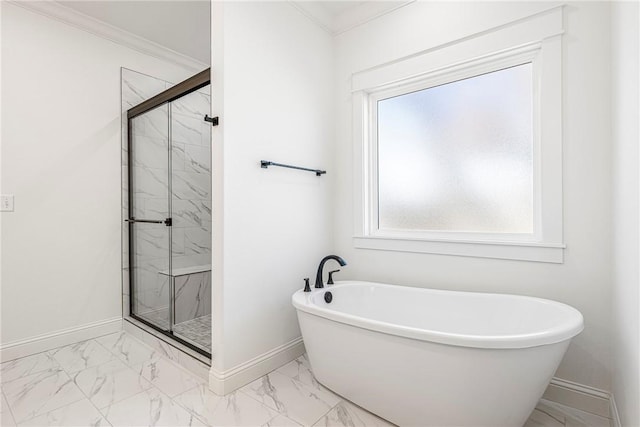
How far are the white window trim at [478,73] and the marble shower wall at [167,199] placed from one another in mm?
1206

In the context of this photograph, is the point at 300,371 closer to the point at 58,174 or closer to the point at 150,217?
the point at 150,217

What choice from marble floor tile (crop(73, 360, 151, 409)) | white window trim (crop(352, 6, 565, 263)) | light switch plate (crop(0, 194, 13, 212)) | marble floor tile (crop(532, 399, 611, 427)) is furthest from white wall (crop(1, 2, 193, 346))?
marble floor tile (crop(532, 399, 611, 427))

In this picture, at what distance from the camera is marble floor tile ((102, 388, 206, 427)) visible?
1.55 metres

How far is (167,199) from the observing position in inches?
99.4

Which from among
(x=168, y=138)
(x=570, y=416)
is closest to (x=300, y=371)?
(x=570, y=416)

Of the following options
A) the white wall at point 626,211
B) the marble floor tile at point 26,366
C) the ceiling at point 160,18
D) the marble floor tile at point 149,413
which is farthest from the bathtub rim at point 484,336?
the ceiling at point 160,18

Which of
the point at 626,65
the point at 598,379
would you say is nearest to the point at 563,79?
the point at 626,65

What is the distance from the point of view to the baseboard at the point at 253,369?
1809mm

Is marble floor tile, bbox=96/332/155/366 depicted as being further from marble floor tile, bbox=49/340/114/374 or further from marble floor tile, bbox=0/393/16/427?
marble floor tile, bbox=0/393/16/427

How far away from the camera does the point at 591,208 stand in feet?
5.37

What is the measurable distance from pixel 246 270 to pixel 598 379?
1.92m

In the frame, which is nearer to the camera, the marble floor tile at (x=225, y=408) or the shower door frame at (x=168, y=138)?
the marble floor tile at (x=225, y=408)

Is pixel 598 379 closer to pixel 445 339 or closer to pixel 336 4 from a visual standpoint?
pixel 445 339

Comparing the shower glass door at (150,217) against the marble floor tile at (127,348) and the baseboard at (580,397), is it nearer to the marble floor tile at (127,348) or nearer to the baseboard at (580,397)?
the marble floor tile at (127,348)
